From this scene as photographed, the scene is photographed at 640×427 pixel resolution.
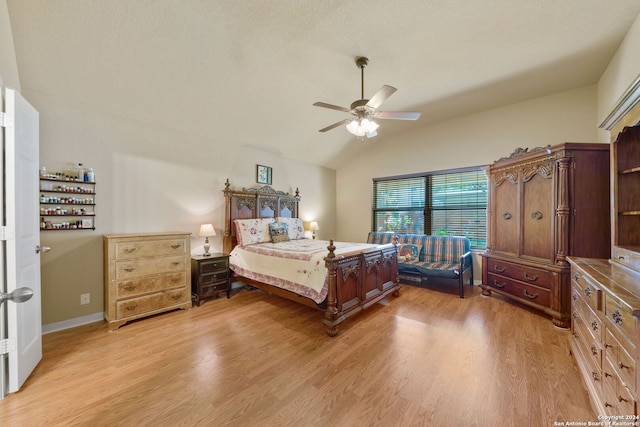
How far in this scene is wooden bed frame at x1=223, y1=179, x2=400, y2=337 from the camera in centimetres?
261

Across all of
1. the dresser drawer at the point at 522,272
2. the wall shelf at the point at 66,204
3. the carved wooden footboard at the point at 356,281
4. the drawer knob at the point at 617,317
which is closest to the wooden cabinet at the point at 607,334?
the drawer knob at the point at 617,317

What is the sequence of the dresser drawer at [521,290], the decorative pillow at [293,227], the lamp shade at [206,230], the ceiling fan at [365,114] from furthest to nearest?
1. the decorative pillow at [293,227]
2. the lamp shade at [206,230]
3. the dresser drawer at [521,290]
4. the ceiling fan at [365,114]

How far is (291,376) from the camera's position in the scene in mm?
1915

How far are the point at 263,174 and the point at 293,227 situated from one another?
3.84 feet

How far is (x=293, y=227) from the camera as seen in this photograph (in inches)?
184

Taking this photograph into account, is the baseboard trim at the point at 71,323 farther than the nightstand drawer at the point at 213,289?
No

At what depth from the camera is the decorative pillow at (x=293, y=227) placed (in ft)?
15.0

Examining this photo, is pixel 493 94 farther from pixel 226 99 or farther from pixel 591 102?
pixel 226 99

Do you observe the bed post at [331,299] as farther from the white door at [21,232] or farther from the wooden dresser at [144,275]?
the white door at [21,232]

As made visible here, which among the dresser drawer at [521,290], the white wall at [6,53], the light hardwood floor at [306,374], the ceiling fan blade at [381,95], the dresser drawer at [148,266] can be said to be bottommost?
the light hardwood floor at [306,374]

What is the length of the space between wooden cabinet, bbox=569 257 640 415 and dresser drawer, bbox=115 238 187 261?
3822 millimetres

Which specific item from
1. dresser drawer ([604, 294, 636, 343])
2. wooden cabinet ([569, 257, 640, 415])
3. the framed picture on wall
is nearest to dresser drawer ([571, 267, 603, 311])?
wooden cabinet ([569, 257, 640, 415])

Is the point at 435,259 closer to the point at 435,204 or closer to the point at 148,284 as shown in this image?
the point at 435,204

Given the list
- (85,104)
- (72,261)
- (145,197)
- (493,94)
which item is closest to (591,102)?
(493,94)
